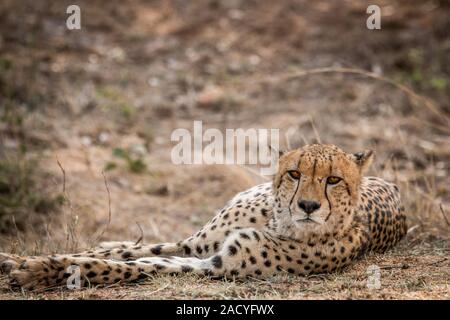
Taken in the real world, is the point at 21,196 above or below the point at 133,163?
below

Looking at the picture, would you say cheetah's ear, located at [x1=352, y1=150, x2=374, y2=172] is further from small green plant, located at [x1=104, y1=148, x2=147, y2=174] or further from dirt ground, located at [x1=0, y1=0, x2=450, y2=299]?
small green plant, located at [x1=104, y1=148, x2=147, y2=174]

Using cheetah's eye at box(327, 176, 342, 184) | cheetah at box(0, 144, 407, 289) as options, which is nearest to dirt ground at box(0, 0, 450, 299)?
cheetah at box(0, 144, 407, 289)

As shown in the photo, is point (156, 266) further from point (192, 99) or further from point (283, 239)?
point (192, 99)

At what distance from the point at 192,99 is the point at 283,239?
626cm

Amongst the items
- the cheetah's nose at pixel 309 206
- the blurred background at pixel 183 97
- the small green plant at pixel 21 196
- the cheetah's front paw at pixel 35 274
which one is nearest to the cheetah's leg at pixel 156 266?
the cheetah's front paw at pixel 35 274

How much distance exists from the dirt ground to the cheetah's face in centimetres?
88

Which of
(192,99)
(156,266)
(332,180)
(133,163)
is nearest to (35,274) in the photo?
(156,266)

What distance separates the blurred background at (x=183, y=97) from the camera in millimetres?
7332

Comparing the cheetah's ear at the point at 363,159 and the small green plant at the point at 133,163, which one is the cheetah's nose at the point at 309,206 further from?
the small green plant at the point at 133,163

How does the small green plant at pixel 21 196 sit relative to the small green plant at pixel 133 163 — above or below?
A: below

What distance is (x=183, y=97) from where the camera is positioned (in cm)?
1018

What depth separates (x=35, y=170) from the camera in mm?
7469

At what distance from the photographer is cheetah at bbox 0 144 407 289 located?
3.83 meters

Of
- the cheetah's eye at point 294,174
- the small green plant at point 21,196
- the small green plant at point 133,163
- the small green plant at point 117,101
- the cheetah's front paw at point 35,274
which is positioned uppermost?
the small green plant at point 117,101
